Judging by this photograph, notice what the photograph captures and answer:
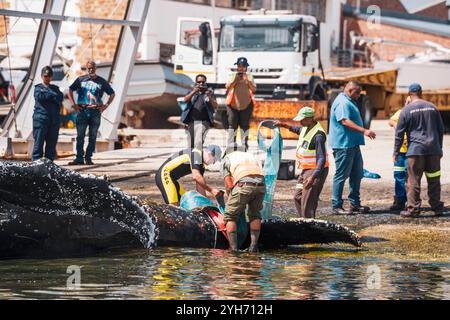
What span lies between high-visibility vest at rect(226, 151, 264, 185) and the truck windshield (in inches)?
710

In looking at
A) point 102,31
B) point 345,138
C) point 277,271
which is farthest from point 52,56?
point 102,31

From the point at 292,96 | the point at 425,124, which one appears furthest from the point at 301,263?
the point at 292,96

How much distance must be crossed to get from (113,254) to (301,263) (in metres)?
2.03

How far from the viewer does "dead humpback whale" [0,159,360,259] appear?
11094 millimetres

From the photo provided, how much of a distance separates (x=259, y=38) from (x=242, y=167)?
1845 cm

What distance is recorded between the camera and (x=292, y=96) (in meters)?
30.2

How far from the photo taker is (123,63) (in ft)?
79.3

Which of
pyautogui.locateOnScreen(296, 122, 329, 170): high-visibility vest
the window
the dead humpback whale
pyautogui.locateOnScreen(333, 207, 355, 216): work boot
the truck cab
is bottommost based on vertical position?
pyautogui.locateOnScreen(333, 207, 355, 216): work boot

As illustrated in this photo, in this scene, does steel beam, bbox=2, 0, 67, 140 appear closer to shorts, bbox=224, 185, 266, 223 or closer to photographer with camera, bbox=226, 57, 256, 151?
photographer with camera, bbox=226, 57, 256, 151

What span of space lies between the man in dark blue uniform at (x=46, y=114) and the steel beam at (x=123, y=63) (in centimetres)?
438

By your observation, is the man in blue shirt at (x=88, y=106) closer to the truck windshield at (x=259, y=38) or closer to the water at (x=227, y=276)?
the water at (x=227, y=276)

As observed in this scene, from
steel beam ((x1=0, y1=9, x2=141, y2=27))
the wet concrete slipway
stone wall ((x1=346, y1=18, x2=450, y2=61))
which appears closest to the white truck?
steel beam ((x1=0, y1=9, x2=141, y2=27))

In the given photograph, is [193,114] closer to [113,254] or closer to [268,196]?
[268,196]
